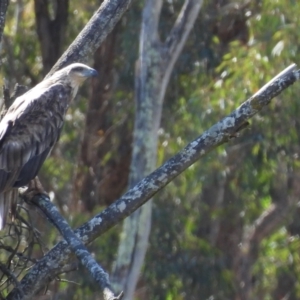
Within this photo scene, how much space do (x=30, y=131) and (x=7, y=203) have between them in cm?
63

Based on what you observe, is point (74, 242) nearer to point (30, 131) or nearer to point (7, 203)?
point (7, 203)

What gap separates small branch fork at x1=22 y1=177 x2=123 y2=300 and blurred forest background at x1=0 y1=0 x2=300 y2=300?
487cm

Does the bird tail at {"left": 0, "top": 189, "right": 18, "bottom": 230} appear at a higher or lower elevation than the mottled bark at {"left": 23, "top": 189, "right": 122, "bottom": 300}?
lower

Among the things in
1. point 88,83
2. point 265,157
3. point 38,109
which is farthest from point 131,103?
point 38,109

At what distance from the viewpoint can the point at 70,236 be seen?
400 centimetres

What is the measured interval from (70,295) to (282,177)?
3099 millimetres

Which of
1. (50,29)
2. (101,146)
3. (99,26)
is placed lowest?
(101,146)

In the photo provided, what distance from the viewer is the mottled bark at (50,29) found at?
1197 centimetres

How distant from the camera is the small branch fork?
3.56 metres

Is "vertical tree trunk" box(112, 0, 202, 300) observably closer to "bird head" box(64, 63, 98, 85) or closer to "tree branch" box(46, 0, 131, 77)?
"bird head" box(64, 63, 98, 85)

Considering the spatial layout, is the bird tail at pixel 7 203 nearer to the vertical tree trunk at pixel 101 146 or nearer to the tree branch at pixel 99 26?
the tree branch at pixel 99 26

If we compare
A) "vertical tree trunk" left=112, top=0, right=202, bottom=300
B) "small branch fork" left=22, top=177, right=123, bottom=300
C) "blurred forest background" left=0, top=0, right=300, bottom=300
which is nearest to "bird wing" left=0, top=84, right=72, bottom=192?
"small branch fork" left=22, top=177, right=123, bottom=300

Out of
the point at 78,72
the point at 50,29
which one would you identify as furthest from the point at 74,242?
the point at 50,29

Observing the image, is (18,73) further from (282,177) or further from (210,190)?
(282,177)
